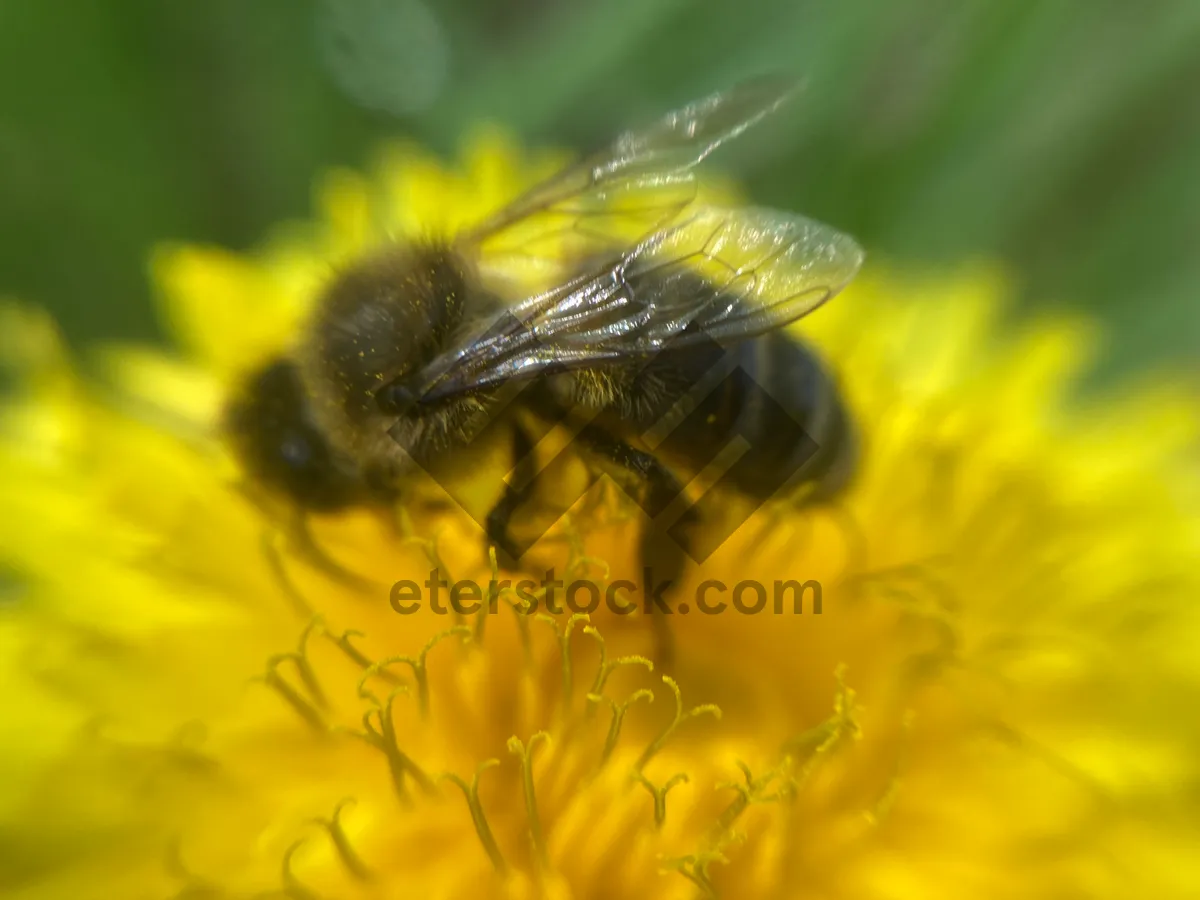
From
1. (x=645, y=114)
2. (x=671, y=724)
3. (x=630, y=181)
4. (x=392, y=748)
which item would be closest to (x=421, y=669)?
(x=392, y=748)

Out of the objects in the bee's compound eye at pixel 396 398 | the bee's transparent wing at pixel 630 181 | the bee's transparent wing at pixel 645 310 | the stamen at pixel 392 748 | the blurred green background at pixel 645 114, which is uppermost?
the blurred green background at pixel 645 114

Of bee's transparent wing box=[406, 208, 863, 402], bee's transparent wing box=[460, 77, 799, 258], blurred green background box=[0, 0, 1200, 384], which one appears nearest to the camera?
bee's transparent wing box=[406, 208, 863, 402]

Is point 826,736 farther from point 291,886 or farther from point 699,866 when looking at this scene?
point 291,886

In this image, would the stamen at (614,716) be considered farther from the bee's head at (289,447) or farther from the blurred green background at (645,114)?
the blurred green background at (645,114)

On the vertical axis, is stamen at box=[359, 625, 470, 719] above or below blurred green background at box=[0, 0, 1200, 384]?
below

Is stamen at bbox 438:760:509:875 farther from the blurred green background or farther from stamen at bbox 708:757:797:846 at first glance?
the blurred green background

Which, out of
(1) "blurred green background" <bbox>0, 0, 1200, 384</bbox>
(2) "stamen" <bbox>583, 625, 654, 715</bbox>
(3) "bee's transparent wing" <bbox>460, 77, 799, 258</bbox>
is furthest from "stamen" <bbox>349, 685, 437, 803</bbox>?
(1) "blurred green background" <bbox>0, 0, 1200, 384</bbox>

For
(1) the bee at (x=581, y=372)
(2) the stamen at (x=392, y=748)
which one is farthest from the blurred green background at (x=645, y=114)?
(2) the stamen at (x=392, y=748)
